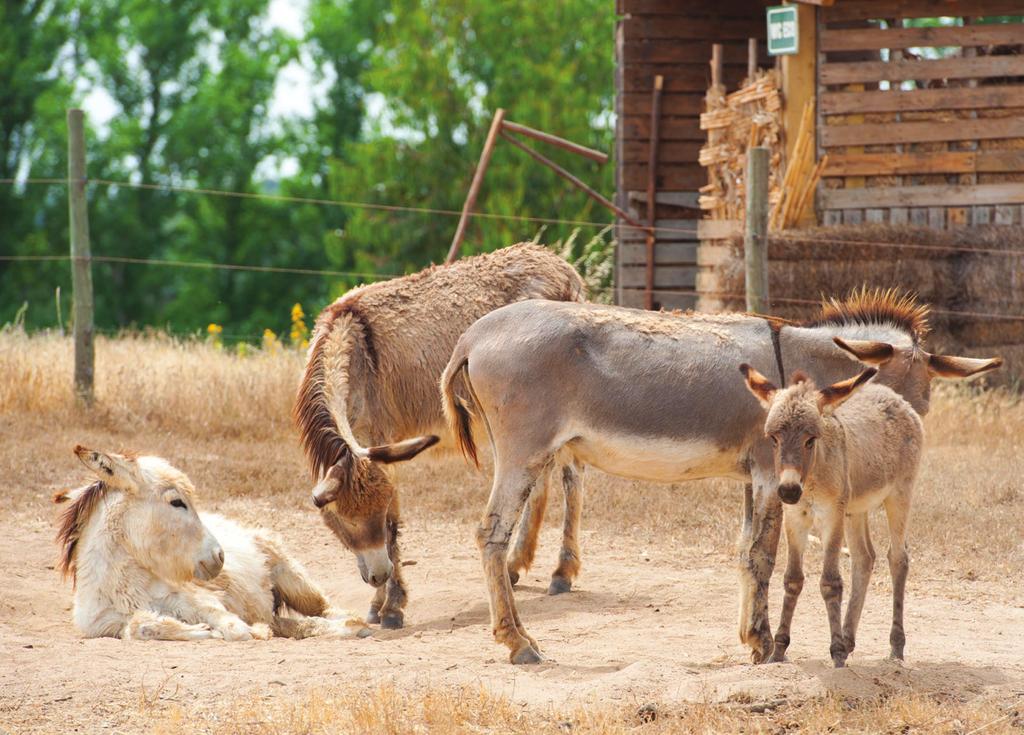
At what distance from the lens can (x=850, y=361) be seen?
6.66m

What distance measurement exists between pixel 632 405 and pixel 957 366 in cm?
178

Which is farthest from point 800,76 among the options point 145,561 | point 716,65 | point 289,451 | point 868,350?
point 145,561

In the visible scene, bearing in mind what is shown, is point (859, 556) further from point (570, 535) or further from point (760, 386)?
point (570, 535)

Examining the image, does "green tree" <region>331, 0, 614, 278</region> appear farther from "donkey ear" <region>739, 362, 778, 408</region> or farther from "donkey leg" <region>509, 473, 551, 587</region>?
"donkey ear" <region>739, 362, 778, 408</region>

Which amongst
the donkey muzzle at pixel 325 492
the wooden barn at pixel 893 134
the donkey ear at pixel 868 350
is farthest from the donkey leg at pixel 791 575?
the wooden barn at pixel 893 134

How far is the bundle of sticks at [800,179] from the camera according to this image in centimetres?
1345

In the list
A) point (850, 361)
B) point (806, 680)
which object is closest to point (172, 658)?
point (806, 680)

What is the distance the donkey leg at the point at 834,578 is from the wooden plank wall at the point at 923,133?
819 centimetres

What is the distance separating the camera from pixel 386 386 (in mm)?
8219

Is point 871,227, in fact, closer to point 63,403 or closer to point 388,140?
point 63,403

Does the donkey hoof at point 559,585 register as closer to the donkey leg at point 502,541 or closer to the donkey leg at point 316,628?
the donkey leg at point 316,628

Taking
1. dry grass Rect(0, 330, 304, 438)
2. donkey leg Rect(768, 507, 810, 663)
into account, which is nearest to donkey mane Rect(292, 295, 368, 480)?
donkey leg Rect(768, 507, 810, 663)

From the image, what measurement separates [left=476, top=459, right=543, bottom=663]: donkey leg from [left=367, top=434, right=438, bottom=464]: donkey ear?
72 cm

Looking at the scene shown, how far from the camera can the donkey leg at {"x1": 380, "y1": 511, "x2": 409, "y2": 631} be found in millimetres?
7711
